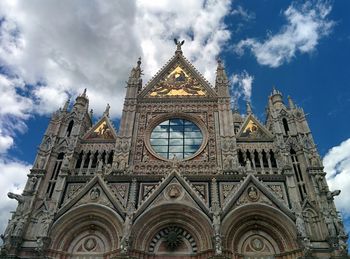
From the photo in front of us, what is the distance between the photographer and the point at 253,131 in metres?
21.2

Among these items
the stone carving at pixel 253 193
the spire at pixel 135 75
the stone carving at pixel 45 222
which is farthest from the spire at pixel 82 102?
the stone carving at pixel 253 193

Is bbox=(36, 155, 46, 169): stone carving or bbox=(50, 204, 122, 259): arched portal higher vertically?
bbox=(36, 155, 46, 169): stone carving

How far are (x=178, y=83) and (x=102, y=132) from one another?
6.83 metres

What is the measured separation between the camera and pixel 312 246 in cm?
1510

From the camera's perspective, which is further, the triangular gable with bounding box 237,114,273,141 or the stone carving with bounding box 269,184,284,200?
the triangular gable with bounding box 237,114,273,141

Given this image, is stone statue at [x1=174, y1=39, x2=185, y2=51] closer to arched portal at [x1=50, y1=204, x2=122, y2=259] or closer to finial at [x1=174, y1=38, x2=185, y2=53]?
finial at [x1=174, y1=38, x2=185, y2=53]

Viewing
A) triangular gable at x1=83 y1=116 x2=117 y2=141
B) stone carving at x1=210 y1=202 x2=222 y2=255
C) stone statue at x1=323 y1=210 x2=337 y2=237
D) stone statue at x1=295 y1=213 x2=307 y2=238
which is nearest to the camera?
stone carving at x1=210 y1=202 x2=222 y2=255

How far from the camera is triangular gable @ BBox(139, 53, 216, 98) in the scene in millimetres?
23516

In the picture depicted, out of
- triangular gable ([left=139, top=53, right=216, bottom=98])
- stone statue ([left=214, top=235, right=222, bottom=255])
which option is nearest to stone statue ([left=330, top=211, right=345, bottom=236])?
stone statue ([left=214, top=235, right=222, bottom=255])

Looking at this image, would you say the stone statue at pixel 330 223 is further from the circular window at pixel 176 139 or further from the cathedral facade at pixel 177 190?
the circular window at pixel 176 139

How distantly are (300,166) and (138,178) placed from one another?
9.44 meters

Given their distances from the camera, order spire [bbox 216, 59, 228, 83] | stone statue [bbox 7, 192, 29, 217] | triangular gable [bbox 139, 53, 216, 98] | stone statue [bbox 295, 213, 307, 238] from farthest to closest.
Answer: spire [bbox 216, 59, 228, 83], triangular gable [bbox 139, 53, 216, 98], stone statue [bbox 7, 192, 29, 217], stone statue [bbox 295, 213, 307, 238]

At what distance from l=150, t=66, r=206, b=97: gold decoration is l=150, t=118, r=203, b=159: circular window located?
2.43 meters

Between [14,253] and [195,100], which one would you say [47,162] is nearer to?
[14,253]
